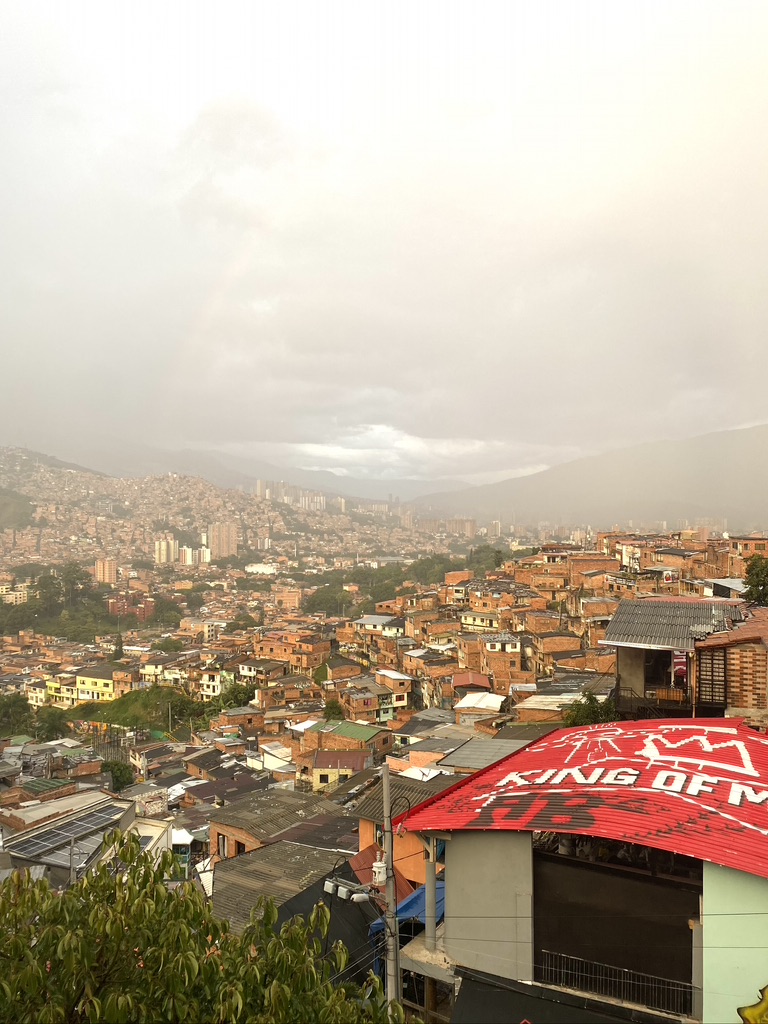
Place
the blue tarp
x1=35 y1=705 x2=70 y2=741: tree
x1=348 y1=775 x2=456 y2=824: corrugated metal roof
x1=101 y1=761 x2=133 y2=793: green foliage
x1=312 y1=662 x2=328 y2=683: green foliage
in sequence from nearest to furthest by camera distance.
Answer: the blue tarp
x1=348 y1=775 x2=456 y2=824: corrugated metal roof
x1=101 y1=761 x2=133 y2=793: green foliage
x1=35 y1=705 x2=70 y2=741: tree
x1=312 y1=662 x2=328 y2=683: green foliage

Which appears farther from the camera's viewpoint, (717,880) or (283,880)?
(283,880)

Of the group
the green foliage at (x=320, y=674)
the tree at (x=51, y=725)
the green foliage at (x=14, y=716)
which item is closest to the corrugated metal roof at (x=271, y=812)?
the green foliage at (x=320, y=674)

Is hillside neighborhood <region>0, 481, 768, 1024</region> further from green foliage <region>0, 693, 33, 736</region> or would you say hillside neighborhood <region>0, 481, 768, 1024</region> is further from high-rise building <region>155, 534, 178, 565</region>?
high-rise building <region>155, 534, 178, 565</region>

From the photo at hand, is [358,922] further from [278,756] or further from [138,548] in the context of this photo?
[138,548]

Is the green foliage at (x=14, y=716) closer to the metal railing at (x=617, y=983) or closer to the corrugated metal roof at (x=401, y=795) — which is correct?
the corrugated metal roof at (x=401, y=795)

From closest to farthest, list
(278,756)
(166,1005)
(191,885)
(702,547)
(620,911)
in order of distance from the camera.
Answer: (166,1005) < (191,885) < (620,911) < (278,756) < (702,547)

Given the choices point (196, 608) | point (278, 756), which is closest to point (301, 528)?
point (196, 608)

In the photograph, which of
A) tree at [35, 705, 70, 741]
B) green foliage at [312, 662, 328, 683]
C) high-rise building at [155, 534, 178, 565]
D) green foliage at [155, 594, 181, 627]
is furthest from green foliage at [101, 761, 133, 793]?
high-rise building at [155, 534, 178, 565]
